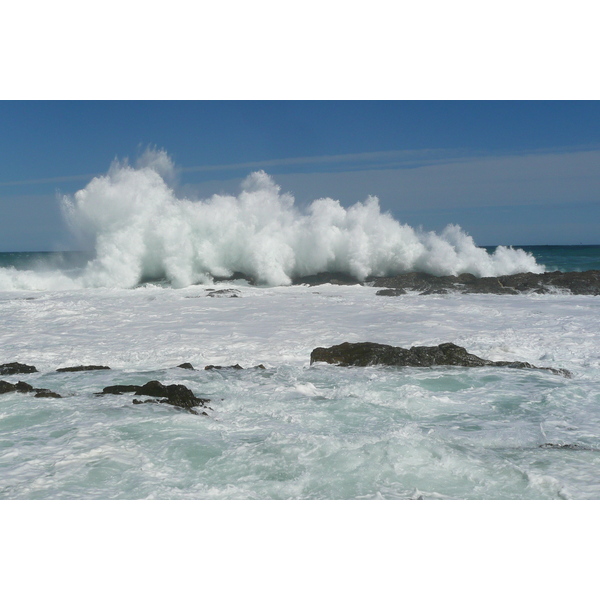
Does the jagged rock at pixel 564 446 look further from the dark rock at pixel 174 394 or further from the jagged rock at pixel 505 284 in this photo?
the jagged rock at pixel 505 284

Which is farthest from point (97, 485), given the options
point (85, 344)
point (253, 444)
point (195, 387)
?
point (85, 344)

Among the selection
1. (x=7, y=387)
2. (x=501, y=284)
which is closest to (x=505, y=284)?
(x=501, y=284)

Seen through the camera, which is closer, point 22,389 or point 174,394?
point 174,394

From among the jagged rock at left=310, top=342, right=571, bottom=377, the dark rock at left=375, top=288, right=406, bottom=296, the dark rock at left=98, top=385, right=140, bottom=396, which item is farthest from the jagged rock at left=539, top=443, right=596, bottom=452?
the dark rock at left=375, top=288, right=406, bottom=296

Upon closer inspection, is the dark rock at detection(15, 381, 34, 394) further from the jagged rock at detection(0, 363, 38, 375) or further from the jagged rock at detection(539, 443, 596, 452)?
the jagged rock at detection(539, 443, 596, 452)

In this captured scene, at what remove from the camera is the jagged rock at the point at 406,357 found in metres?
6.13

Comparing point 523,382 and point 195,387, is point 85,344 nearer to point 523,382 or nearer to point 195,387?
point 195,387

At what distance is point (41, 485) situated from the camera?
10.6 ft

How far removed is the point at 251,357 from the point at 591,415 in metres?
3.67

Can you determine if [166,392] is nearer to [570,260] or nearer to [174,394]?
[174,394]

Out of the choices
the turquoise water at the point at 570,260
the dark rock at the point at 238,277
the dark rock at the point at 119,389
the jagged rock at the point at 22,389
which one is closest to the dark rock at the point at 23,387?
the jagged rock at the point at 22,389

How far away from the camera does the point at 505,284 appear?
13.6m

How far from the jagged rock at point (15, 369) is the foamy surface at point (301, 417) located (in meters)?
0.16

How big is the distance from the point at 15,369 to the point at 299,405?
3.19m
